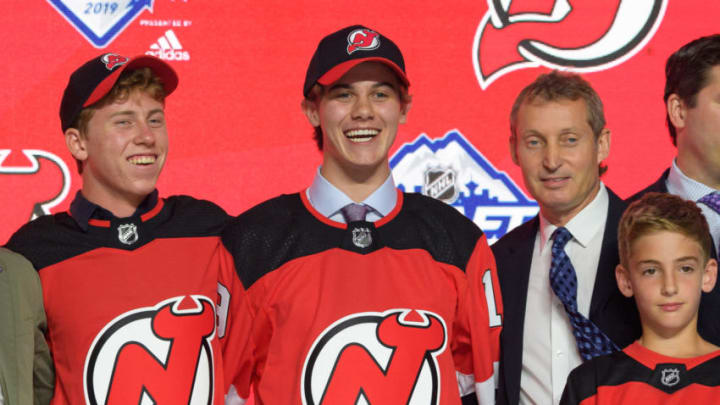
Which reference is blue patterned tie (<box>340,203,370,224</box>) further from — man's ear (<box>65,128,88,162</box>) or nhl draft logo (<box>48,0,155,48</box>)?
nhl draft logo (<box>48,0,155,48</box>)

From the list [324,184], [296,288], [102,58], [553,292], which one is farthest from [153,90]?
[553,292]

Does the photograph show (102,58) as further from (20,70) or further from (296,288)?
(20,70)

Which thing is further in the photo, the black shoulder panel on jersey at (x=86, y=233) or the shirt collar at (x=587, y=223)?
the shirt collar at (x=587, y=223)

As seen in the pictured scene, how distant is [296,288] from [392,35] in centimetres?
135

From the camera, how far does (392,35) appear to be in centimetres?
263

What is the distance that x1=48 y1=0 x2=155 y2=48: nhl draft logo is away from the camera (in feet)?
8.16

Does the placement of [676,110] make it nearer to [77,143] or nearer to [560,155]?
[560,155]

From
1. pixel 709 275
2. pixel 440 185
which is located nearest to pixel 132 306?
pixel 709 275

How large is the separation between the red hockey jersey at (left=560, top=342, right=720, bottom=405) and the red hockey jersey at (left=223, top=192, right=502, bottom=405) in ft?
0.68

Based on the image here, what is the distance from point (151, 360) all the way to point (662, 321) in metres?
0.88

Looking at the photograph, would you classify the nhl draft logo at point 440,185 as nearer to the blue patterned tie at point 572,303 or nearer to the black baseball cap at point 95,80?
the blue patterned tie at point 572,303

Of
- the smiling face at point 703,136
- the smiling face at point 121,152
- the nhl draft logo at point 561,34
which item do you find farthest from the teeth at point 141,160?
the nhl draft logo at point 561,34

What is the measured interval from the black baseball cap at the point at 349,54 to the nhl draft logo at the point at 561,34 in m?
1.14

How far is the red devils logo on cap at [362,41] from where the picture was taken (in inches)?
61.1
